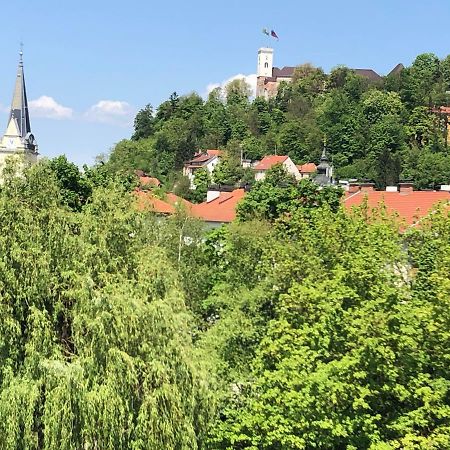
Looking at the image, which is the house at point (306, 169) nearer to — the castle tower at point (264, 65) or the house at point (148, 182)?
the house at point (148, 182)

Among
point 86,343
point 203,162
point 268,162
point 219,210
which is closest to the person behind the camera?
point 86,343

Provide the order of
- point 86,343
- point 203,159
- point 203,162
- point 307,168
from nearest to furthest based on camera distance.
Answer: point 86,343
point 307,168
point 203,162
point 203,159

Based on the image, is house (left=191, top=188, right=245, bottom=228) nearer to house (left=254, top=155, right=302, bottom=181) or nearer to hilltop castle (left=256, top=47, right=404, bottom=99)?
house (left=254, top=155, right=302, bottom=181)

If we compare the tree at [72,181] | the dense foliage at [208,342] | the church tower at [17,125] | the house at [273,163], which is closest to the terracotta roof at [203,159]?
the house at [273,163]

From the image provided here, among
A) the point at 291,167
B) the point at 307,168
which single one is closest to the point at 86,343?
the point at 291,167

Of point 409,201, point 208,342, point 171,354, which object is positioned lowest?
point 208,342

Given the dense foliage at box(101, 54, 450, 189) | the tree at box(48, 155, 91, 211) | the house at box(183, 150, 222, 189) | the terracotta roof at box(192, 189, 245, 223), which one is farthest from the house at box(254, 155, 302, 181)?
the tree at box(48, 155, 91, 211)

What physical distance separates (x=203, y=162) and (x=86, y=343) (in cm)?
8632

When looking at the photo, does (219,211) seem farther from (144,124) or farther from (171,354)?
(144,124)

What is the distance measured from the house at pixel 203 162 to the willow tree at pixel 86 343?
267ft

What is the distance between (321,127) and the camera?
99500mm

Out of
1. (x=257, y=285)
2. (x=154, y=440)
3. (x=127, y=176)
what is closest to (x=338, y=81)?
(x=127, y=176)

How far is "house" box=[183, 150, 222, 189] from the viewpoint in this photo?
96.4 metres

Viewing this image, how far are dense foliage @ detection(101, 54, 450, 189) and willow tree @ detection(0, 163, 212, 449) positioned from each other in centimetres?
6547
